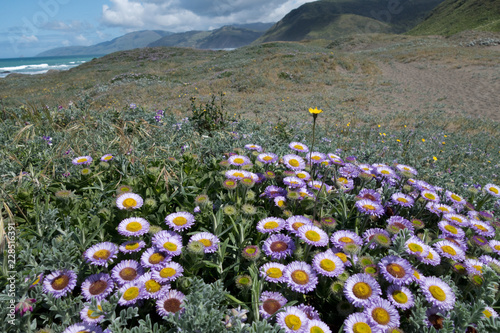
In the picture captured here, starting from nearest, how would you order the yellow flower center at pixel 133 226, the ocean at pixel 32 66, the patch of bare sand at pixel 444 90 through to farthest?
the yellow flower center at pixel 133 226 → the patch of bare sand at pixel 444 90 → the ocean at pixel 32 66

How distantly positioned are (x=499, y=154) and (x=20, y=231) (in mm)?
10047

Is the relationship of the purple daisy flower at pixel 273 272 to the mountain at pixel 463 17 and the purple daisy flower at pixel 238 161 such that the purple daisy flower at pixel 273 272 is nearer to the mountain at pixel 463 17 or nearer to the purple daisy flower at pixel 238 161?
the purple daisy flower at pixel 238 161

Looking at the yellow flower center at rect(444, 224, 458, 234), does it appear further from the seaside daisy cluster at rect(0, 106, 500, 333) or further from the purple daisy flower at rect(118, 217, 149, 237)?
the purple daisy flower at rect(118, 217, 149, 237)

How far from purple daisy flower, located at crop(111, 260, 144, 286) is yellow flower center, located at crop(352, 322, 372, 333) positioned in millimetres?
1211

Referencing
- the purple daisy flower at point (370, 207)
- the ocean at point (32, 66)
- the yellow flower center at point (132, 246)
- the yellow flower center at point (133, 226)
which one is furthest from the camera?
the ocean at point (32, 66)

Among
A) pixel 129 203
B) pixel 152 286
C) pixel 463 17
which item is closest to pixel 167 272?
pixel 152 286

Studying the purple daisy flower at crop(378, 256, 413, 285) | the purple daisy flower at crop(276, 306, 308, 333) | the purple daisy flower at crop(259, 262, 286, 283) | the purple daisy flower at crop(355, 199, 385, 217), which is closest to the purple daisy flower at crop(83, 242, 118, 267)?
the purple daisy flower at crop(259, 262, 286, 283)

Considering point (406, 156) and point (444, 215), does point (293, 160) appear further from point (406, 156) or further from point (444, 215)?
point (406, 156)

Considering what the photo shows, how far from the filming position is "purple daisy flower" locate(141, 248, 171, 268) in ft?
5.05

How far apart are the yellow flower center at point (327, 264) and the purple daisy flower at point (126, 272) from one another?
1.08 meters

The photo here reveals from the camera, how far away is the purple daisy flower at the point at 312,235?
167 centimetres

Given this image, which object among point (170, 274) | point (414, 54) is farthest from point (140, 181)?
point (414, 54)

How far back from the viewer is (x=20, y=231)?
6.15 feet

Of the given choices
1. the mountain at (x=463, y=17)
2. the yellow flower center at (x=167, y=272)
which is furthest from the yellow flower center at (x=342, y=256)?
the mountain at (x=463, y=17)
